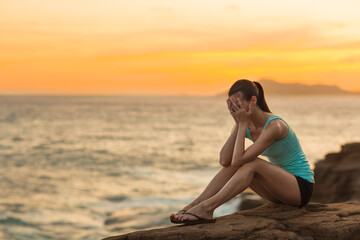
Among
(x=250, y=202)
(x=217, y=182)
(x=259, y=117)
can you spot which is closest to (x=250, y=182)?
(x=217, y=182)

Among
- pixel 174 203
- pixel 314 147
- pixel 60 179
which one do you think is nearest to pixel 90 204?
pixel 174 203

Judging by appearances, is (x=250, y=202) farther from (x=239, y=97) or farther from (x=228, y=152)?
(x=239, y=97)

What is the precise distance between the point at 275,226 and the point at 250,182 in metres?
0.58

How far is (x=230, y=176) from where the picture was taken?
219 inches

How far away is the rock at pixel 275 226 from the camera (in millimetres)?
4848

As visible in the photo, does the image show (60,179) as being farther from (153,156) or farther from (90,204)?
(153,156)

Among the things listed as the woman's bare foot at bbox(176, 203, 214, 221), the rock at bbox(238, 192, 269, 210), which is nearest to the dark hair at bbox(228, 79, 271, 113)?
the woman's bare foot at bbox(176, 203, 214, 221)

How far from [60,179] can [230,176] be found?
18621mm

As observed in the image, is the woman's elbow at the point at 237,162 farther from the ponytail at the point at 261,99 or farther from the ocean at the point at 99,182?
the ocean at the point at 99,182

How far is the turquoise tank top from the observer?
17.5 ft

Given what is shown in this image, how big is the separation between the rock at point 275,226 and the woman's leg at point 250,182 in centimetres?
21

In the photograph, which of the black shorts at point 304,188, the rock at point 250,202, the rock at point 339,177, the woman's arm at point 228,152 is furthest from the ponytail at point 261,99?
the rock at point 250,202

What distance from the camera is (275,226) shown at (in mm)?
5125

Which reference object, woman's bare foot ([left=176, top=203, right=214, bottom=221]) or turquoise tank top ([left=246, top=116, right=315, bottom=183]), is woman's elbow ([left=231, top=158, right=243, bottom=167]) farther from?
woman's bare foot ([left=176, top=203, right=214, bottom=221])
